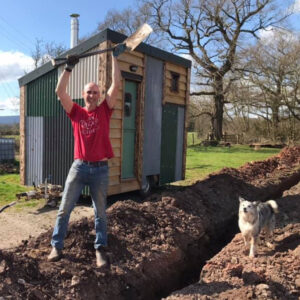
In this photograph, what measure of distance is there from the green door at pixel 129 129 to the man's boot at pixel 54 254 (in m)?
4.58

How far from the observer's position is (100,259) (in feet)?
13.8

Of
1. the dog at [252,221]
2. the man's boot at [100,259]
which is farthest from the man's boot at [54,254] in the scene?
the dog at [252,221]

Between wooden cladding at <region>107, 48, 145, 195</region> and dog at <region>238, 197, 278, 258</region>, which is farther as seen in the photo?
wooden cladding at <region>107, 48, 145, 195</region>

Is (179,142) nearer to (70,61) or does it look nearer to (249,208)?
(249,208)

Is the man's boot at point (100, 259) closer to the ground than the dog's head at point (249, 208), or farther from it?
closer to the ground

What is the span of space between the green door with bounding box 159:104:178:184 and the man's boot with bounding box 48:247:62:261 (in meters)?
6.06

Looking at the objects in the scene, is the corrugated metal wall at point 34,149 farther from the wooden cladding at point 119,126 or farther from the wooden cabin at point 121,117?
the wooden cladding at point 119,126

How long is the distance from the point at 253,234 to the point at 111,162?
13.2 ft

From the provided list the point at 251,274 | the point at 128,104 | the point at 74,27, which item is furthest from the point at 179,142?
the point at 251,274

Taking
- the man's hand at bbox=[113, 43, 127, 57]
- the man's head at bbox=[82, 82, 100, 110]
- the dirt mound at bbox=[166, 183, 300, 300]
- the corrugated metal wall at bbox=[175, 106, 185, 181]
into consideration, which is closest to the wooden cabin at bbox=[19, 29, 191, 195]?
the corrugated metal wall at bbox=[175, 106, 185, 181]

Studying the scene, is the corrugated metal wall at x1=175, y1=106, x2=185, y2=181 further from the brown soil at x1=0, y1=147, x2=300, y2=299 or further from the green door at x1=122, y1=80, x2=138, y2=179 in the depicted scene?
the brown soil at x1=0, y1=147, x2=300, y2=299

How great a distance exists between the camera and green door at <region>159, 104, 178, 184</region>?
992cm

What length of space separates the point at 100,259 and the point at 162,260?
3.48 feet

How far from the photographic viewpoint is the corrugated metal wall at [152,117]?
9.05m
